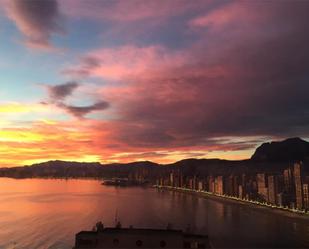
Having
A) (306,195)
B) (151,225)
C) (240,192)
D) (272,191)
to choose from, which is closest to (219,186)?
(240,192)

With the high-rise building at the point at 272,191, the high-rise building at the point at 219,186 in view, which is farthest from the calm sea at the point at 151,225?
the high-rise building at the point at 219,186

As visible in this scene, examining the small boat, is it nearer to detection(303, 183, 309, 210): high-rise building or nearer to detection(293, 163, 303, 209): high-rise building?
detection(303, 183, 309, 210): high-rise building

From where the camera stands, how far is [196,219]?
72438mm

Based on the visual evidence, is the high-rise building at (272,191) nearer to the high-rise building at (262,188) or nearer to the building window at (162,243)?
the high-rise building at (262,188)

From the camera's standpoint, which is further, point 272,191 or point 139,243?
point 272,191

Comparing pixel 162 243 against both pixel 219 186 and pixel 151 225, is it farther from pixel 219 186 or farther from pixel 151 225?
pixel 219 186

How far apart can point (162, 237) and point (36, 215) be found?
2073 inches

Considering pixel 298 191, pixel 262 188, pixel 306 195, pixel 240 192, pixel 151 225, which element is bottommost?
pixel 151 225

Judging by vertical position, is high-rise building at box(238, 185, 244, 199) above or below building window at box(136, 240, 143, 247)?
above

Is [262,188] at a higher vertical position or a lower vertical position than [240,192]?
higher

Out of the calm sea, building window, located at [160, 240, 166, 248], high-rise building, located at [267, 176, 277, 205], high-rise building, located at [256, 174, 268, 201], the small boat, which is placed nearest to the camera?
the small boat

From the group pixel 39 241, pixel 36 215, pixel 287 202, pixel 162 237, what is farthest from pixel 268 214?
pixel 162 237

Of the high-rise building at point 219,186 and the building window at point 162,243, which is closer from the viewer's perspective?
the building window at point 162,243

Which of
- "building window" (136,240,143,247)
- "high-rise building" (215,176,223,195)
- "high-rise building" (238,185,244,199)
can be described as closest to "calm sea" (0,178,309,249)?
"building window" (136,240,143,247)
